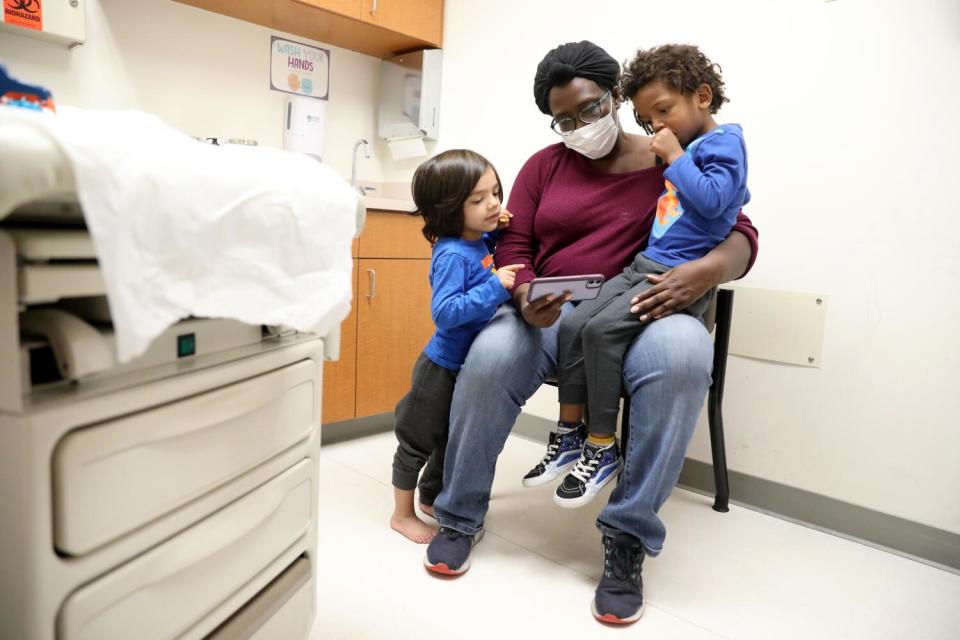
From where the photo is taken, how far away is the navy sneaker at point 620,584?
1147 mm

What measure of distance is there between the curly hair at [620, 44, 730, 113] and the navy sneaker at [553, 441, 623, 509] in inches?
31.7

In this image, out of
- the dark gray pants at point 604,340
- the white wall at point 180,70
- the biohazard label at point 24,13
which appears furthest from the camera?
the white wall at point 180,70

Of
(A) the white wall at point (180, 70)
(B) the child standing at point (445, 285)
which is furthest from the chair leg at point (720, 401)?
(A) the white wall at point (180, 70)

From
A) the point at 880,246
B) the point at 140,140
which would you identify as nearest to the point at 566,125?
the point at 880,246

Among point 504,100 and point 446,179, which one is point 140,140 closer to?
point 446,179

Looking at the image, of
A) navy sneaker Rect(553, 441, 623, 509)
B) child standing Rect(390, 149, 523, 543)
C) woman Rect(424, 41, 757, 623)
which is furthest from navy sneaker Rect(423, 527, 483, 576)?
navy sneaker Rect(553, 441, 623, 509)

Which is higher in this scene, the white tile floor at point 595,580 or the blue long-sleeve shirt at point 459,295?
the blue long-sleeve shirt at point 459,295

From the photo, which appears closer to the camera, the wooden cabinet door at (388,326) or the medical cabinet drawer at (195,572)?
the medical cabinet drawer at (195,572)

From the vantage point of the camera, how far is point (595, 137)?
4.66 ft

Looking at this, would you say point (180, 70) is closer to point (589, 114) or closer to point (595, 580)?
point (589, 114)

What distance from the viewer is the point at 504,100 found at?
7.45 feet

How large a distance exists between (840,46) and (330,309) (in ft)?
4.97

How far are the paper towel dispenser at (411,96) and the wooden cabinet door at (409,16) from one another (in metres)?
0.08

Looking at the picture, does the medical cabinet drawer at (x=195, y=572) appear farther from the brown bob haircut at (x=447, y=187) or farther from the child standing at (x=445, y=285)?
the brown bob haircut at (x=447, y=187)
